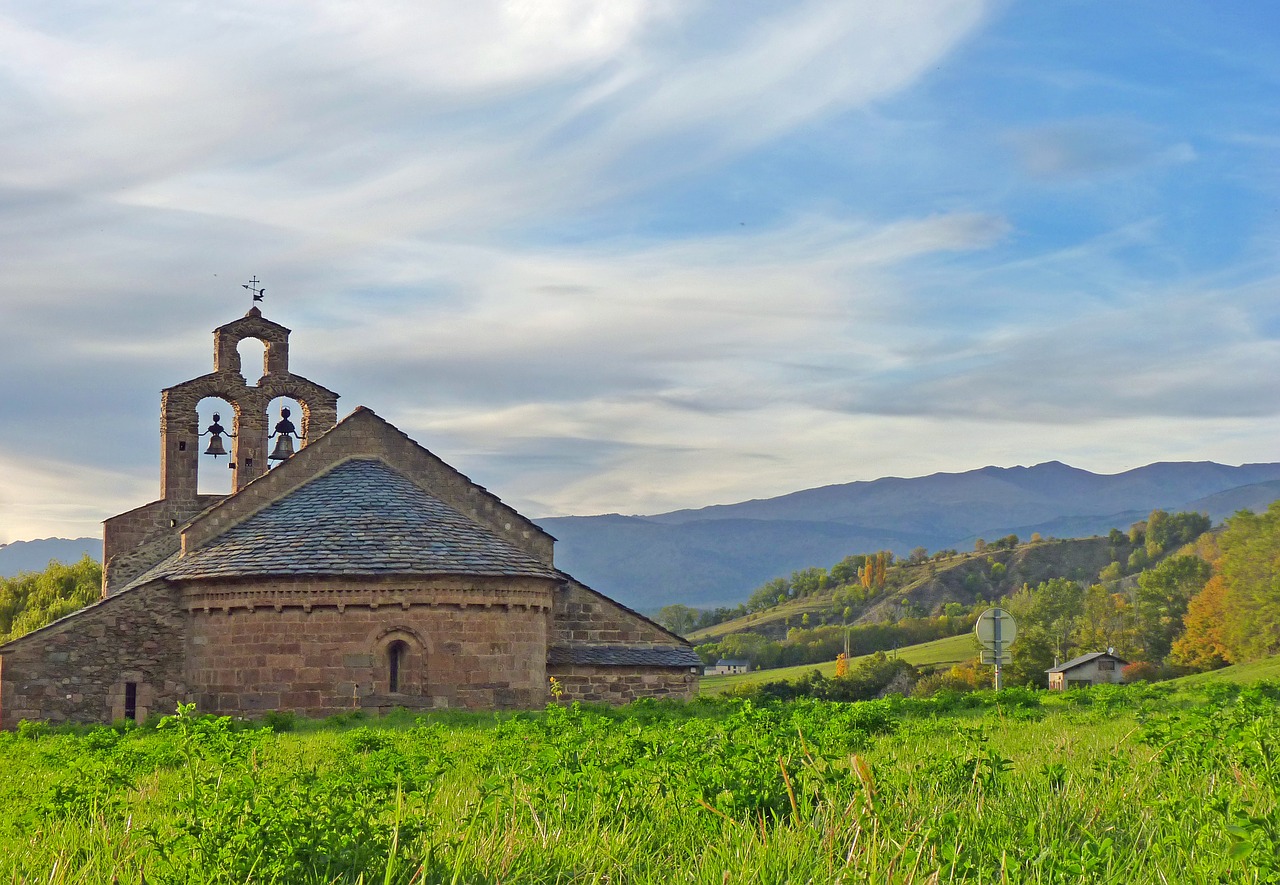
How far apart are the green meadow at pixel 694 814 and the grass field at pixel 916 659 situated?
8542 cm

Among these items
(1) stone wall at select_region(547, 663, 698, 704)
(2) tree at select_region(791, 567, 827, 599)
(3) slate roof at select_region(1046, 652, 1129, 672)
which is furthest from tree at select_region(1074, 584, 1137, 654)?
(2) tree at select_region(791, 567, 827, 599)

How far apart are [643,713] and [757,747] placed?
9174mm

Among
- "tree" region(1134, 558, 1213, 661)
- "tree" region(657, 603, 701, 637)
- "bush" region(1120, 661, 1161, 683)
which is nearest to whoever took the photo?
"bush" region(1120, 661, 1161, 683)

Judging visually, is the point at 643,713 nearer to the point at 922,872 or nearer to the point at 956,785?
the point at 956,785

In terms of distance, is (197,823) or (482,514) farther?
(482,514)

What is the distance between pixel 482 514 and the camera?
27.4 meters

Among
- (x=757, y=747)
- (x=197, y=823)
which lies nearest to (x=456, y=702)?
(x=757, y=747)

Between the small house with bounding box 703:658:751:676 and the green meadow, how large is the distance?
10722 centimetres

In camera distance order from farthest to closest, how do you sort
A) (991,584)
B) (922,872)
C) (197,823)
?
(991,584)
(197,823)
(922,872)

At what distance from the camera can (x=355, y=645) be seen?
2225 cm

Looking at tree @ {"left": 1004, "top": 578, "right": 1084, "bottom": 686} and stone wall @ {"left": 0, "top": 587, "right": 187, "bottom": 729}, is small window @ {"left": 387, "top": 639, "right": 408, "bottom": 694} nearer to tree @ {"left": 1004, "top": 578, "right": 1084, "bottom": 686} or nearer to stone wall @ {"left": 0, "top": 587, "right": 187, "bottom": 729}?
stone wall @ {"left": 0, "top": 587, "right": 187, "bottom": 729}

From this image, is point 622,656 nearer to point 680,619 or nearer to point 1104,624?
point 1104,624

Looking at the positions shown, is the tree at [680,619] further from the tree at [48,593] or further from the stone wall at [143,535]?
the stone wall at [143,535]

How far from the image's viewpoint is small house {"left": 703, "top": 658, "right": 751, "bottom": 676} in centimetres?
11735
